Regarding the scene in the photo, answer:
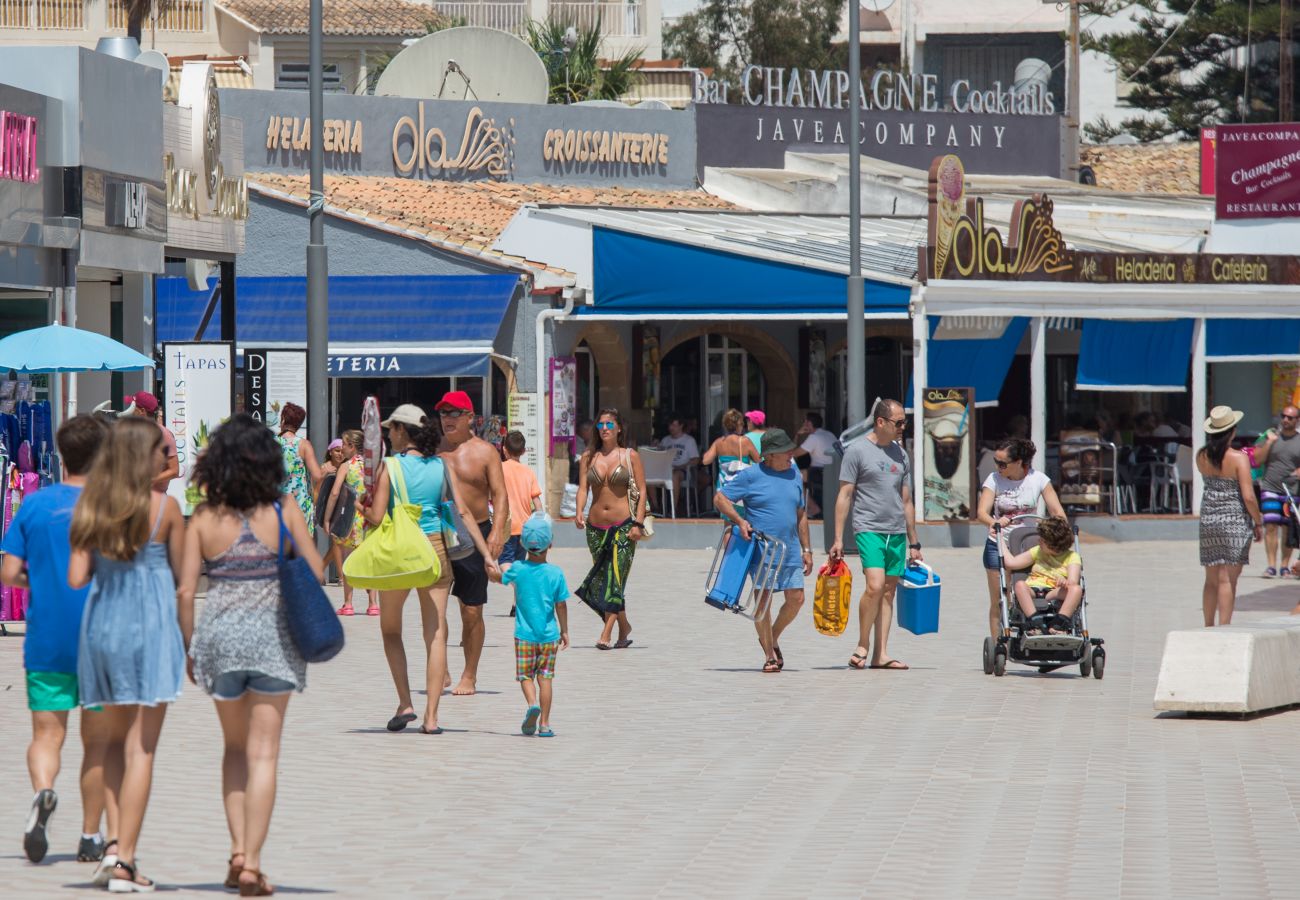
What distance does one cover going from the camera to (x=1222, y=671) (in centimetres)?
1182

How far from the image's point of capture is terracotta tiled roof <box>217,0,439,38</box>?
54.0 meters

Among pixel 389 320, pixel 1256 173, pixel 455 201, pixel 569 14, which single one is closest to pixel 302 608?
pixel 389 320

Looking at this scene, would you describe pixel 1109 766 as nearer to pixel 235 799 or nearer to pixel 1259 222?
pixel 235 799

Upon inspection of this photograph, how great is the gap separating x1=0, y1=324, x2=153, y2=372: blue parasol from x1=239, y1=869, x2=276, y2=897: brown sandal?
30.2 ft

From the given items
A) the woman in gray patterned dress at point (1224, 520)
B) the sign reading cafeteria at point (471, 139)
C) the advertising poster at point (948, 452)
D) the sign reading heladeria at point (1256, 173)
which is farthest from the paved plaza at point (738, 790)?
the sign reading cafeteria at point (471, 139)

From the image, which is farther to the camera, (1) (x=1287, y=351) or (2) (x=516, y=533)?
(1) (x=1287, y=351)

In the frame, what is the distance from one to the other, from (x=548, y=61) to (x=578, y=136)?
29.9 feet

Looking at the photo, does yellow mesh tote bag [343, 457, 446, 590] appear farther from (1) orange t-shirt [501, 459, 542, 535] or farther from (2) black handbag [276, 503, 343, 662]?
(1) orange t-shirt [501, 459, 542, 535]

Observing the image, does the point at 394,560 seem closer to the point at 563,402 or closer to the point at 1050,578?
the point at 1050,578

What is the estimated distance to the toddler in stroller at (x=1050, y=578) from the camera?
1354 centimetres

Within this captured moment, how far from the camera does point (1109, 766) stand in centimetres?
1016

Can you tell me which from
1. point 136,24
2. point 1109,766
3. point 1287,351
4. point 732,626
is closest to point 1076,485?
point 1287,351

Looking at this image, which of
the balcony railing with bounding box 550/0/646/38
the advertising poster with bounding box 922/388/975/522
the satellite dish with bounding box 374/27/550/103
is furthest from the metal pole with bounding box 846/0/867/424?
the balcony railing with bounding box 550/0/646/38

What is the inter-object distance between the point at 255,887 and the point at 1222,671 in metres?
6.53
